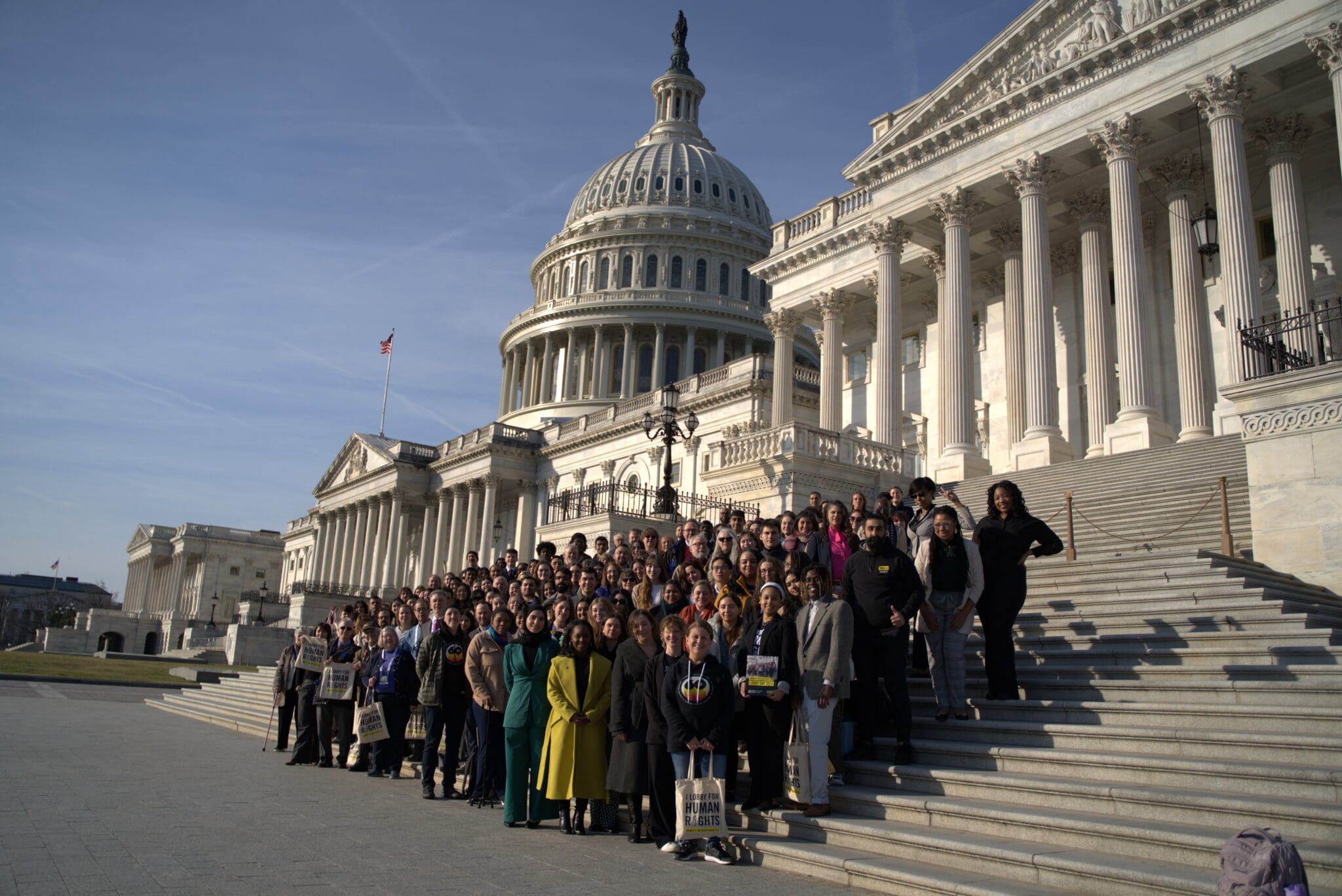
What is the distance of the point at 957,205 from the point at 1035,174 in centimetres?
246

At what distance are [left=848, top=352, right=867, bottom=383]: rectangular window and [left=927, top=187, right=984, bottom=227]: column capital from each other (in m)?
10.0

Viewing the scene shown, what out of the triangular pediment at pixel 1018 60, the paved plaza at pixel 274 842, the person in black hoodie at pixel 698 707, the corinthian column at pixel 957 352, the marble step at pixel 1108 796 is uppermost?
the triangular pediment at pixel 1018 60

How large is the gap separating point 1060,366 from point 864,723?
23.4 meters

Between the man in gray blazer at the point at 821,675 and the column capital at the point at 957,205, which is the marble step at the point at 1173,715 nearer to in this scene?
the man in gray blazer at the point at 821,675

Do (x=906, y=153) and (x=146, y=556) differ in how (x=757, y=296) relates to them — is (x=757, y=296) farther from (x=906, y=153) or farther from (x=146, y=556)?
(x=146, y=556)

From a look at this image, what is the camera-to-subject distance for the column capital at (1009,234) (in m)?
30.2

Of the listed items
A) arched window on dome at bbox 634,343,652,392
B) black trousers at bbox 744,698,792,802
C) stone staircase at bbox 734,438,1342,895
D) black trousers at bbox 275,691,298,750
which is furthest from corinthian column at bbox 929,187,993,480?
arched window on dome at bbox 634,343,652,392

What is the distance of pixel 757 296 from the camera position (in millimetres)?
93875

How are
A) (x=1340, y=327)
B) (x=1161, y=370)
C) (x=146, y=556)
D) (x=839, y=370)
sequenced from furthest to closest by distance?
(x=146, y=556)
(x=839, y=370)
(x=1161, y=370)
(x=1340, y=327)

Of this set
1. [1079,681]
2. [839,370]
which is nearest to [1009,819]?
[1079,681]

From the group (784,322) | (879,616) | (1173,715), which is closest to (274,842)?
(879,616)

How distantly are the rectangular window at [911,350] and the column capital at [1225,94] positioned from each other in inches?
560

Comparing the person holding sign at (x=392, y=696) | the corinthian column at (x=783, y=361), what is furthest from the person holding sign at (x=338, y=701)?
the corinthian column at (x=783, y=361)

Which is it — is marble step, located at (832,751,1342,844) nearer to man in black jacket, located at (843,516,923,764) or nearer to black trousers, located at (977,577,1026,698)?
man in black jacket, located at (843,516,923,764)
